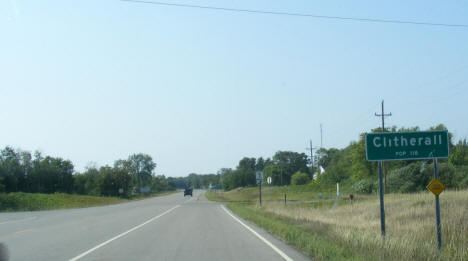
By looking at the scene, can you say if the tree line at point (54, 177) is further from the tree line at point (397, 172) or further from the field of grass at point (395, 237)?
the field of grass at point (395, 237)

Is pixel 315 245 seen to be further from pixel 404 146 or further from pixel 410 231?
pixel 410 231

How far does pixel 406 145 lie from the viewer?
1316 cm

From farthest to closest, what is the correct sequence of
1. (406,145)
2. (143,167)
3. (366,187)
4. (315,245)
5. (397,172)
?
1. (143,167)
2. (366,187)
3. (397,172)
4. (406,145)
5. (315,245)

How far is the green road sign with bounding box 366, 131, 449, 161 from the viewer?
12883mm

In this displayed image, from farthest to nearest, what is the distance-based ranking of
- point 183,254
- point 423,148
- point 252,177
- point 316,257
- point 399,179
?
point 252,177 → point 399,179 → point 423,148 → point 183,254 → point 316,257

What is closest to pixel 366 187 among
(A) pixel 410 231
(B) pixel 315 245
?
(A) pixel 410 231

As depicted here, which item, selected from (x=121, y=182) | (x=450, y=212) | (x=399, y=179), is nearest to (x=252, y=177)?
(x=121, y=182)

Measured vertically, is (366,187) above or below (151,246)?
above

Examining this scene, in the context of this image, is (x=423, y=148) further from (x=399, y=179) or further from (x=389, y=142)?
(x=399, y=179)

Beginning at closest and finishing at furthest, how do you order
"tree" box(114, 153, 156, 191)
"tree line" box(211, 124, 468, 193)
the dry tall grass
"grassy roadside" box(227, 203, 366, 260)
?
"grassy roadside" box(227, 203, 366, 260), the dry tall grass, "tree line" box(211, 124, 468, 193), "tree" box(114, 153, 156, 191)

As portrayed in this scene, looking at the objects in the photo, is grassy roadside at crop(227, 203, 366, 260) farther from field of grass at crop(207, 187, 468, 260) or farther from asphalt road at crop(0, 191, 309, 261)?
asphalt road at crop(0, 191, 309, 261)

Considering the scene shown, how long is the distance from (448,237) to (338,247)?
5.36 metres

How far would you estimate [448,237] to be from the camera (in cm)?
1423

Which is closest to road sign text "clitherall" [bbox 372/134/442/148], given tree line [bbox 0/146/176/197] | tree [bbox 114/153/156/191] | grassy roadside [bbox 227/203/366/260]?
grassy roadside [bbox 227/203/366/260]
